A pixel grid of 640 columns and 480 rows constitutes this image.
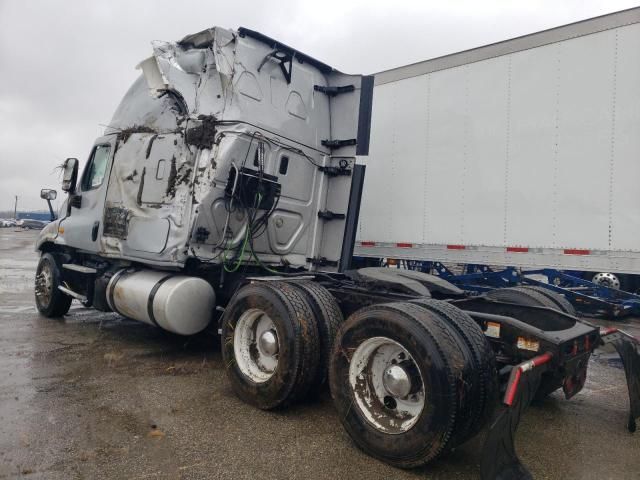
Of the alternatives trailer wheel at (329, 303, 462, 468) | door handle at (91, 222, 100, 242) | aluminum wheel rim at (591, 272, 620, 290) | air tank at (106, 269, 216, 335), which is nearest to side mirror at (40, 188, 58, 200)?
door handle at (91, 222, 100, 242)

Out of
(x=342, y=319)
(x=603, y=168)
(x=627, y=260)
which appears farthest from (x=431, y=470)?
(x=603, y=168)

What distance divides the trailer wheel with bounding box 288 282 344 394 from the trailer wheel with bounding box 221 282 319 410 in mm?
67

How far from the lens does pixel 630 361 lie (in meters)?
3.51

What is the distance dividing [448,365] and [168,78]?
4395 millimetres

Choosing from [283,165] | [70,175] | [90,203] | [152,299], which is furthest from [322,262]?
[70,175]

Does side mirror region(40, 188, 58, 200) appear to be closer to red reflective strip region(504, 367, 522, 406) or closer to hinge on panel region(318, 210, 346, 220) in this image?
hinge on panel region(318, 210, 346, 220)

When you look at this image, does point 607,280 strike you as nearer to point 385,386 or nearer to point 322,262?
point 322,262

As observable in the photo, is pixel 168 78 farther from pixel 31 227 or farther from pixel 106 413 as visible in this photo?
pixel 31 227

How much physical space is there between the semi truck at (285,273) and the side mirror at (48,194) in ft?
0.06

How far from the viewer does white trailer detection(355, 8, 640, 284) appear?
566 centimetres

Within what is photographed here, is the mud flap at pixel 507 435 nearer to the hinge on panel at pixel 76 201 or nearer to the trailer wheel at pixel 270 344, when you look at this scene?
the trailer wheel at pixel 270 344

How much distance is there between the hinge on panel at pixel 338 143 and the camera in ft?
19.2

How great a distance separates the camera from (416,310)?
2.93 meters

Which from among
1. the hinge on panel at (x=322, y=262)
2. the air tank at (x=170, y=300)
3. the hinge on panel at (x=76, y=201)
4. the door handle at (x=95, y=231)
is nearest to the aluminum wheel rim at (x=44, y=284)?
the hinge on panel at (x=76, y=201)
